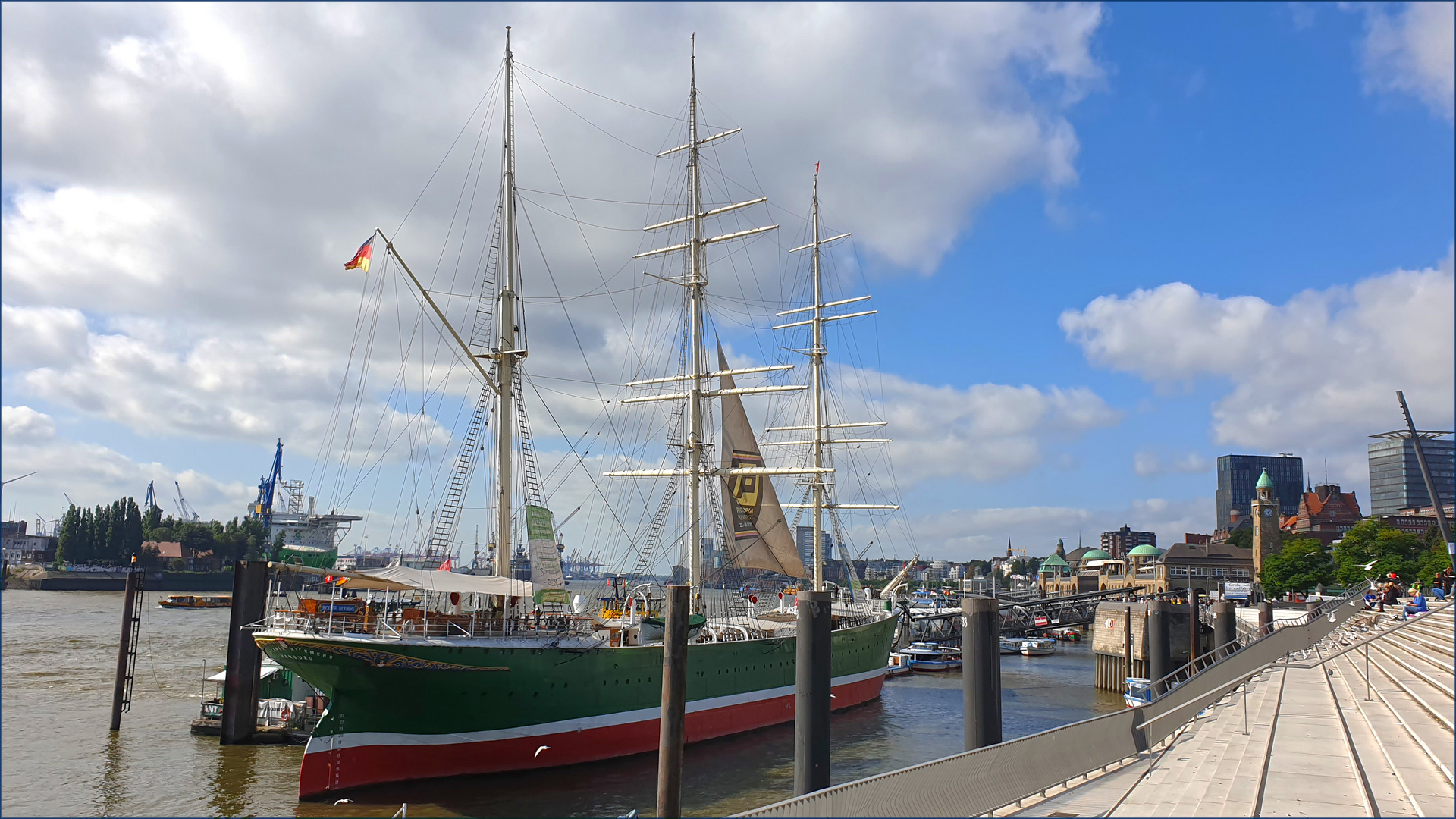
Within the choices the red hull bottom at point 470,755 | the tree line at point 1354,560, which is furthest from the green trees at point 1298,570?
the red hull bottom at point 470,755

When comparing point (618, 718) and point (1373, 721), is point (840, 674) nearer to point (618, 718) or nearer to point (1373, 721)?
point (618, 718)

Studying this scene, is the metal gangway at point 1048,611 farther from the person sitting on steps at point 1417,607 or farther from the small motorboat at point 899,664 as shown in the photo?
the person sitting on steps at point 1417,607

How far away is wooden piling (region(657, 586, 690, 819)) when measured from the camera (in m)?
14.8

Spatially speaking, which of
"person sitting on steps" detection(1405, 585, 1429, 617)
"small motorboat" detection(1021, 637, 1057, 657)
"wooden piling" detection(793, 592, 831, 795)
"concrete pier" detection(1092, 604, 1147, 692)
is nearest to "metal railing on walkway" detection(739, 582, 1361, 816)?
"wooden piling" detection(793, 592, 831, 795)

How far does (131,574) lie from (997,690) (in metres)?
26.7

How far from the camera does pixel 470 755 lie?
869 inches

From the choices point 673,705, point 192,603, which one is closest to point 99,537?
point 192,603

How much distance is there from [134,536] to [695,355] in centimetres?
13152

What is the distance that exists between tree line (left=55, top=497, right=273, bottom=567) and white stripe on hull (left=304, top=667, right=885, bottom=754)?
10757 centimetres

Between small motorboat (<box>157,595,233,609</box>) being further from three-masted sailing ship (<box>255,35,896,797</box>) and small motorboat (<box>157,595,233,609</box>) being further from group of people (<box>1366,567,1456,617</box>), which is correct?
group of people (<box>1366,567,1456,617</box>)

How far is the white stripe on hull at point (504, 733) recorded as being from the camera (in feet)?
68.8

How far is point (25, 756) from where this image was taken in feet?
80.7

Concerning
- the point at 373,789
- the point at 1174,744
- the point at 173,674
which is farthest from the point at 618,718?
the point at 173,674

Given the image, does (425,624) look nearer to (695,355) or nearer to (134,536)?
(695,355)
